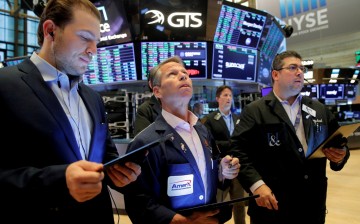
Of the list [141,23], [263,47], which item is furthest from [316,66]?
[141,23]

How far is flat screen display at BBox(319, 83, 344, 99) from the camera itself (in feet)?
33.1

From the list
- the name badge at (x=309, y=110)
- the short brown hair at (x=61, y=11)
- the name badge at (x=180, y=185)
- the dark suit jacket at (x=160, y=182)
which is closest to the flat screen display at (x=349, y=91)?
the name badge at (x=309, y=110)

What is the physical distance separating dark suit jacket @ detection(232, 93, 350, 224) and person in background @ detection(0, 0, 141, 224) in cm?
107

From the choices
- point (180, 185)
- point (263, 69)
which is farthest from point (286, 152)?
point (263, 69)

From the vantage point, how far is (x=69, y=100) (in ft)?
3.86

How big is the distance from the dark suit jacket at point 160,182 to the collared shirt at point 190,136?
4cm

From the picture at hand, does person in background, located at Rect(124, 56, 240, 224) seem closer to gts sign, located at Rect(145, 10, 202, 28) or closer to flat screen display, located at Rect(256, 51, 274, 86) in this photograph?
gts sign, located at Rect(145, 10, 202, 28)

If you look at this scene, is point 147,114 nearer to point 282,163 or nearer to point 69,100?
point 282,163

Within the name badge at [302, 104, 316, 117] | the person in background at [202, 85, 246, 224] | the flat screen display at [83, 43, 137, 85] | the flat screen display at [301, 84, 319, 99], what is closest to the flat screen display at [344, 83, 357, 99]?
A: the flat screen display at [301, 84, 319, 99]

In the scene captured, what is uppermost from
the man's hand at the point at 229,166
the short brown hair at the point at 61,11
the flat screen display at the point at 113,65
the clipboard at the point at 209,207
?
the flat screen display at the point at 113,65

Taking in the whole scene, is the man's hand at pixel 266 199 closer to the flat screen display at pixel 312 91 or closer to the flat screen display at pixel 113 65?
the flat screen display at pixel 113 65

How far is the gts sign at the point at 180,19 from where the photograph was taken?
436 centimetres

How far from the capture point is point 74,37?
112cm

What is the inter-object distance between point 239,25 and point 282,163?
3.49m
